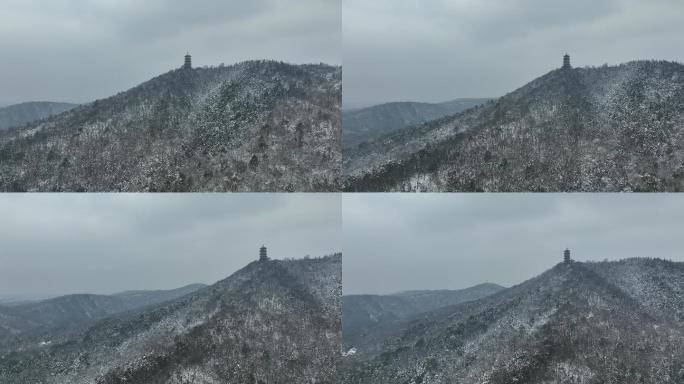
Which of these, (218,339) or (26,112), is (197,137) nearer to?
(218,339)

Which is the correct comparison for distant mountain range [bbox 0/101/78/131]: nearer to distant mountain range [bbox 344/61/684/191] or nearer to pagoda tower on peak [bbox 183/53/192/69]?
pagoda tower on peak [bbox 183/53/192/69]

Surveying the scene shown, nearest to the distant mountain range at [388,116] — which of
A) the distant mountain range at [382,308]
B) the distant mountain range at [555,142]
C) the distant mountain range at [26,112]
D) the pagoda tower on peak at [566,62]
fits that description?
the distant mountain range at [555,142]

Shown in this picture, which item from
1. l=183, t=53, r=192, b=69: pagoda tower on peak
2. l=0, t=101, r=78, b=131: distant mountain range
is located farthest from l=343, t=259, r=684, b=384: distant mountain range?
l=0, t=101, r=78, b=131: distant mountain range

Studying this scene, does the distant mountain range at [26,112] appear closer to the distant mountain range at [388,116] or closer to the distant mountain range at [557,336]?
the distant mountain range at [388,116]

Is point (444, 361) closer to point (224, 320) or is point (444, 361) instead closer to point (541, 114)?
point (224, 320)

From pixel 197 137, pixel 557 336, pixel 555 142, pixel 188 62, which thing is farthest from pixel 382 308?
pixel 188 62

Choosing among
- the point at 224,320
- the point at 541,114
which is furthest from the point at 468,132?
the point at 224,320

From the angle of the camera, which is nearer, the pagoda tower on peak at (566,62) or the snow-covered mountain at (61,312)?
the snow-covered mountain at (61,312)
